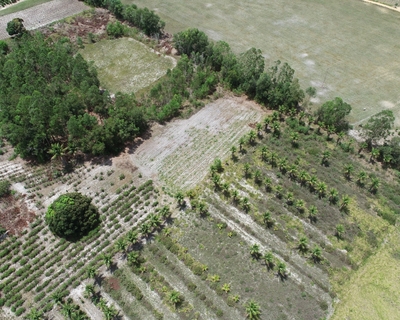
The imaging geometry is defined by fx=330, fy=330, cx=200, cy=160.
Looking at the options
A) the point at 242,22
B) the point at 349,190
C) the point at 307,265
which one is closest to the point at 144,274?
the point at 307,265

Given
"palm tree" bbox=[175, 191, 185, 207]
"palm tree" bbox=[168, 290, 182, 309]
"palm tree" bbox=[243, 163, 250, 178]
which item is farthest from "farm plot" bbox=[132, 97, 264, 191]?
"palm tree" bbox=[168, 290, 182, 309]

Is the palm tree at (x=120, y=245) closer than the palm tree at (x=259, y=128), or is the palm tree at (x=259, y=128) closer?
the palm tree at (x=120, y=245)

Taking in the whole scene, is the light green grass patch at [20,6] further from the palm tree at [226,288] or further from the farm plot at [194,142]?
the palm tree at [226,288]

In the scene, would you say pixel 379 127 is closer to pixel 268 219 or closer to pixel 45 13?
pixel 268 219

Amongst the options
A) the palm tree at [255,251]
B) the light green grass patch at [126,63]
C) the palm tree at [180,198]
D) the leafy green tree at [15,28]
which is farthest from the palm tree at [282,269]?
the leafy green tree at [15,28]

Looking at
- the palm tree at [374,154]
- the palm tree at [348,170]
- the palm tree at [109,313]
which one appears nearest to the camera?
the palm tree at [109,313]

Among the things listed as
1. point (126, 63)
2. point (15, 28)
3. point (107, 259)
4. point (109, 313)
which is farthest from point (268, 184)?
point (15, 28)
